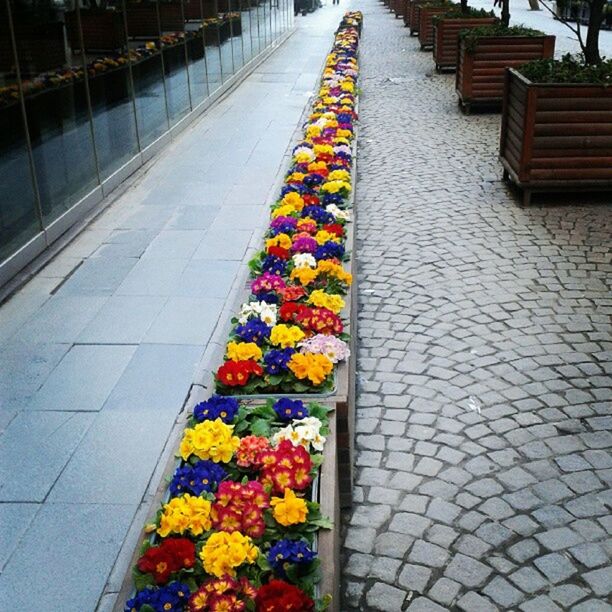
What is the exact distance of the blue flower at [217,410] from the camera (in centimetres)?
371

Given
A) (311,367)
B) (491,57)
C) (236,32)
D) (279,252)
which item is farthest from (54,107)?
(236,32)

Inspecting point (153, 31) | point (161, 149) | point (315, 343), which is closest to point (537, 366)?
point (315, 343)

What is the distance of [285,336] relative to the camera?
434 cm

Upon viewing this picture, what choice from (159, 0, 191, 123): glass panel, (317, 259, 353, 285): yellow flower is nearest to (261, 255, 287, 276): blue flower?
(317, 259, 353, 285): yellow flower

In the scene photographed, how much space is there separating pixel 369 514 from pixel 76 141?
620 cm

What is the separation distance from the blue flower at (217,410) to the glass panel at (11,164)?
3.77 meters

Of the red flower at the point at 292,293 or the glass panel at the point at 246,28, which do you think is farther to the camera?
the glass panel at the point at 246,28

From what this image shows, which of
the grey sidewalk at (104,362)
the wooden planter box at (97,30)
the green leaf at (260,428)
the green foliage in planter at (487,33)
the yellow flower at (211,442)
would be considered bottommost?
the grey sidewalk at (104,362)

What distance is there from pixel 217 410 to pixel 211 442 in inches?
11.4

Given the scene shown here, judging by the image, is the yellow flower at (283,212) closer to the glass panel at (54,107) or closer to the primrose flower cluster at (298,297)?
the primrose flower cluster at (298,297)

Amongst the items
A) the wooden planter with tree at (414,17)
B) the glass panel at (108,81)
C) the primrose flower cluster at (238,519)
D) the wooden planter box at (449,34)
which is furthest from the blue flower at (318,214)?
the wooden planter with tree at (414,17)

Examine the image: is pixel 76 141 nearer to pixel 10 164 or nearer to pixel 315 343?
pixel 10 164

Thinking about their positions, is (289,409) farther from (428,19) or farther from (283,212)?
(428,19)

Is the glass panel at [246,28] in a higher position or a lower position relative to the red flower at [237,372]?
higher
